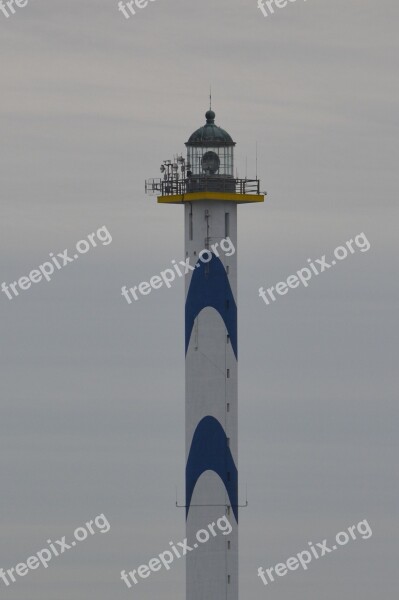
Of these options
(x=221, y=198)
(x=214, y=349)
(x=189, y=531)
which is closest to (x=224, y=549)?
(x=189, y=531)

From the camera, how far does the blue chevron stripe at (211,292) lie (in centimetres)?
11269

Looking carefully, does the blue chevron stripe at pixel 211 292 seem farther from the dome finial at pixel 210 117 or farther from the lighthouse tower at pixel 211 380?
the dome finial at pixel 210 117

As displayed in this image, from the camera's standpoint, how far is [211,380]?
112875mm

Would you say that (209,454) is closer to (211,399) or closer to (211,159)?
(211,399)

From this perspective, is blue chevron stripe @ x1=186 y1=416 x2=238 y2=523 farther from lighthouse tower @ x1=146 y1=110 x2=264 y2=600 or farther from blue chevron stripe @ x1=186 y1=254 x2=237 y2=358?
blue chevron stripe @ x1=186 y1=254 x2=237 y2=358

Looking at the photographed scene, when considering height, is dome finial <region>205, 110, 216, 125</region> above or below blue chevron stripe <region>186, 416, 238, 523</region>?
above

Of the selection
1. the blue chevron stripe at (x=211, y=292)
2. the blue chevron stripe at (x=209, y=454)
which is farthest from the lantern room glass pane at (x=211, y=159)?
the blue chevron stripe at (x=209, y=454)

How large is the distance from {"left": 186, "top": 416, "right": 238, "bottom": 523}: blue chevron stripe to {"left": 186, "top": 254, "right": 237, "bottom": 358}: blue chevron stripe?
4.55 meters

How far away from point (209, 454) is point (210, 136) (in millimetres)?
16789

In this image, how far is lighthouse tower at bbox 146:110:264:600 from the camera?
370ft

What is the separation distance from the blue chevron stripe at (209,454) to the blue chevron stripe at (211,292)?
4553 mm

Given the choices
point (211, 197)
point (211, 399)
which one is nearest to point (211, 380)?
point (211, 399)

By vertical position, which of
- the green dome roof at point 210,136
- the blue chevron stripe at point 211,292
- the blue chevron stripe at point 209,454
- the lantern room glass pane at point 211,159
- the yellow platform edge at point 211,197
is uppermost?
the green dome roof at point 210,136

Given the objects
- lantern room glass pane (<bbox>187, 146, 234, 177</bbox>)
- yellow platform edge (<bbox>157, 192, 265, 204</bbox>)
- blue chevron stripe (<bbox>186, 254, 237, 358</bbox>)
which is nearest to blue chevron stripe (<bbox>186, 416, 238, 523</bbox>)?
blue chevron stripe (<bbox>186, 254, 237, 358</bbox>)
